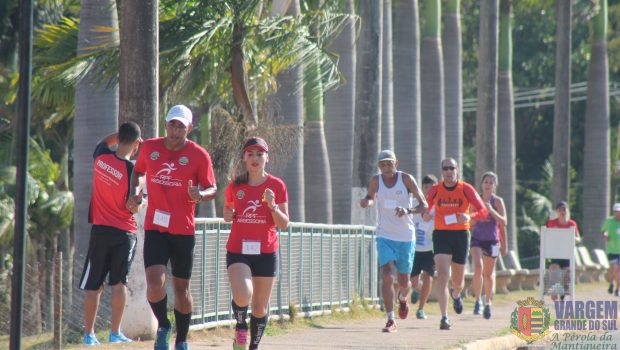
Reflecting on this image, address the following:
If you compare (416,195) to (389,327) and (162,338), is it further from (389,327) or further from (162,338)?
(162,338)

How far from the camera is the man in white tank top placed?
13914 millimetres

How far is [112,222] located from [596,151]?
94.1 ft

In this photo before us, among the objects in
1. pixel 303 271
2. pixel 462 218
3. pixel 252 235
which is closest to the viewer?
pixel 252 235

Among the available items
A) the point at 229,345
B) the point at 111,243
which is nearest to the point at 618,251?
the point at 229,345

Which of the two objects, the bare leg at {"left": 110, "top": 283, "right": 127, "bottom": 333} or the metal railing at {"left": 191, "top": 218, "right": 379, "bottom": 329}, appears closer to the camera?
the bare leg at {"left": 110, "top": 283, "right": 127, "bottom": 333}

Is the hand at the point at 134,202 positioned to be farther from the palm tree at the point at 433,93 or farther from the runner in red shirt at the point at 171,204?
the palm tree at the point at 433,93

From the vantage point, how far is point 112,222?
35.2 ft

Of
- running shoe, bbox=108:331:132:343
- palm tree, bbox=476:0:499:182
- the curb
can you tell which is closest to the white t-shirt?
the curb

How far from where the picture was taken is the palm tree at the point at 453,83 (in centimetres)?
3078

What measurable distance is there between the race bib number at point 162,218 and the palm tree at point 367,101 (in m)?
9.40

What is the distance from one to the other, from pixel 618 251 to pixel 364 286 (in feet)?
28.5

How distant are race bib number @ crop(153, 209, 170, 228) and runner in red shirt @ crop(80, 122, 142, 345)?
3.13 ft

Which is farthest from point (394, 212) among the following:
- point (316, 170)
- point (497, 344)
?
point (316, 170)

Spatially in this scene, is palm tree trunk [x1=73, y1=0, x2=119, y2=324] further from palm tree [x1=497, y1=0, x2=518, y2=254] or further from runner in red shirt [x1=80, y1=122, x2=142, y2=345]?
palm tree [x1=497, y1=0, x2=518, y2=254]
